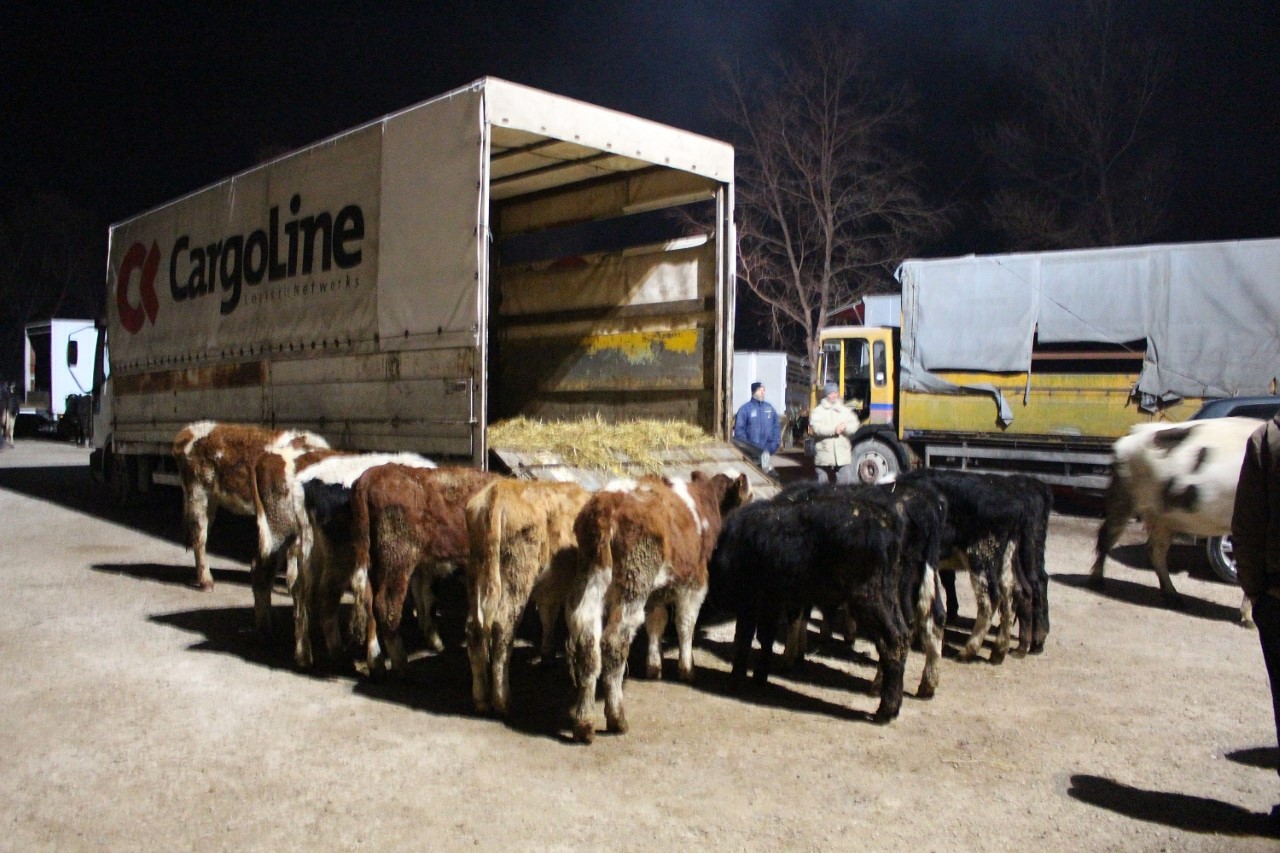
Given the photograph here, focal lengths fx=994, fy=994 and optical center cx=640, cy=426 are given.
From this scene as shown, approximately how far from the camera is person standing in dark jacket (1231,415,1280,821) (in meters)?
4.14

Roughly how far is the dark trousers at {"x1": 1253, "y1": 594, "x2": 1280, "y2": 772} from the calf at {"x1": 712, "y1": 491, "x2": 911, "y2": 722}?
1.81 metres

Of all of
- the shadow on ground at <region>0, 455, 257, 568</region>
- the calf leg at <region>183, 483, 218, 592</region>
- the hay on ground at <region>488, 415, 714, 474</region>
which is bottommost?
the shadow on ground at <region>0, 455, 257, 568</region>

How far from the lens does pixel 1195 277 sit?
1451 cm

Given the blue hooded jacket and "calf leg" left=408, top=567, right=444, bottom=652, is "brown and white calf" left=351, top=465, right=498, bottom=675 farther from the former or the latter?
the blue hooded jacket

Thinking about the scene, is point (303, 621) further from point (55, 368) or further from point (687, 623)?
point (55, 368)

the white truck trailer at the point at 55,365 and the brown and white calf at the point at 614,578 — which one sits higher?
the white truck trailer at the point at 55,365

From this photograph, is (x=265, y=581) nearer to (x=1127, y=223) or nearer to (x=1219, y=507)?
(x=1219, y=507)

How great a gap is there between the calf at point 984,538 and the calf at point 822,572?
2.63 feet

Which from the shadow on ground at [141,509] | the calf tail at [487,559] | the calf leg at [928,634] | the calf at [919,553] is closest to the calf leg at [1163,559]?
the calf at [919,553]

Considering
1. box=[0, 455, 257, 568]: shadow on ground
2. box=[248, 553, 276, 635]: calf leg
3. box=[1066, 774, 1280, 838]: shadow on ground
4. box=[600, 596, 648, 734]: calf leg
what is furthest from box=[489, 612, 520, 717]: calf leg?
box=[0, 455, 257, 568]: shadow on ground

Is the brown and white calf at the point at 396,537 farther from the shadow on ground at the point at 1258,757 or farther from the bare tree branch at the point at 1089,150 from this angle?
the bare tree branch at the point at 1089,150

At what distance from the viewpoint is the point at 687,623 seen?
6.30 m

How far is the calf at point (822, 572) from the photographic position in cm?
561

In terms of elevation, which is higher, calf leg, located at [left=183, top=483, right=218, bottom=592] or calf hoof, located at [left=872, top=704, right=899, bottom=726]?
calf leg, located at [left=183, top=483, right=218, bottom=592]
